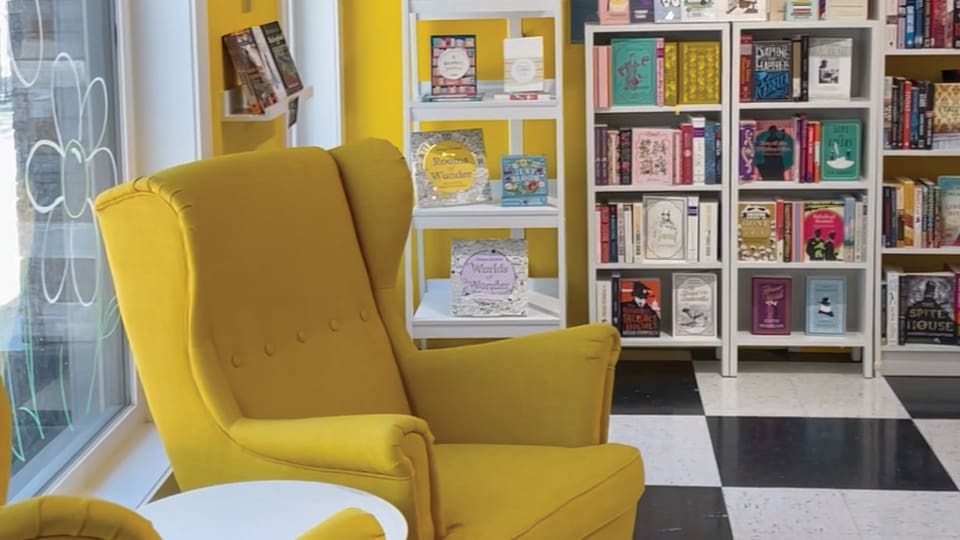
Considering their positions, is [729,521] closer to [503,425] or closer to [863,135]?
[503,425]

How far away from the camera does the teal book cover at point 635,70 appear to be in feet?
15.6

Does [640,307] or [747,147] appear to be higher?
[747,147]

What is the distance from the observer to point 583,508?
2506 mm

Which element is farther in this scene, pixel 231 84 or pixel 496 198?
pixel 496 198

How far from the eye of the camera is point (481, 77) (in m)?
5.13

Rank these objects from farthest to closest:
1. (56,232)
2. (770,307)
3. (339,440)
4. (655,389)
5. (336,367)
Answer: (770,307) < (655,389) < (336,367) < (56,232) < (339,440)

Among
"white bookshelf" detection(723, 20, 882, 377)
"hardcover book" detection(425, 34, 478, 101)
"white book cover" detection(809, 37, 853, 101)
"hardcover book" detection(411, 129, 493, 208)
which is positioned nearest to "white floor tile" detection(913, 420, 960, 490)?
"white bookshelf" detection(723, 20, 882, 377)

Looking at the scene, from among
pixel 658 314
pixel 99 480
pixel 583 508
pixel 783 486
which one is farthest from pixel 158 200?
pixel 658 314

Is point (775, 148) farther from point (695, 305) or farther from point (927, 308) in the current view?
point (927, 308)

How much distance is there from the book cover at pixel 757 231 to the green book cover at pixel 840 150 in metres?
0.23

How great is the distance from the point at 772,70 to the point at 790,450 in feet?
4.74

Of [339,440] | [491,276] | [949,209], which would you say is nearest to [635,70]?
[491,276]

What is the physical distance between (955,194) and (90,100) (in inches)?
123

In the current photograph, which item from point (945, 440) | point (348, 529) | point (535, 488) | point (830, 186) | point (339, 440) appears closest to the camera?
point (348, 529)
